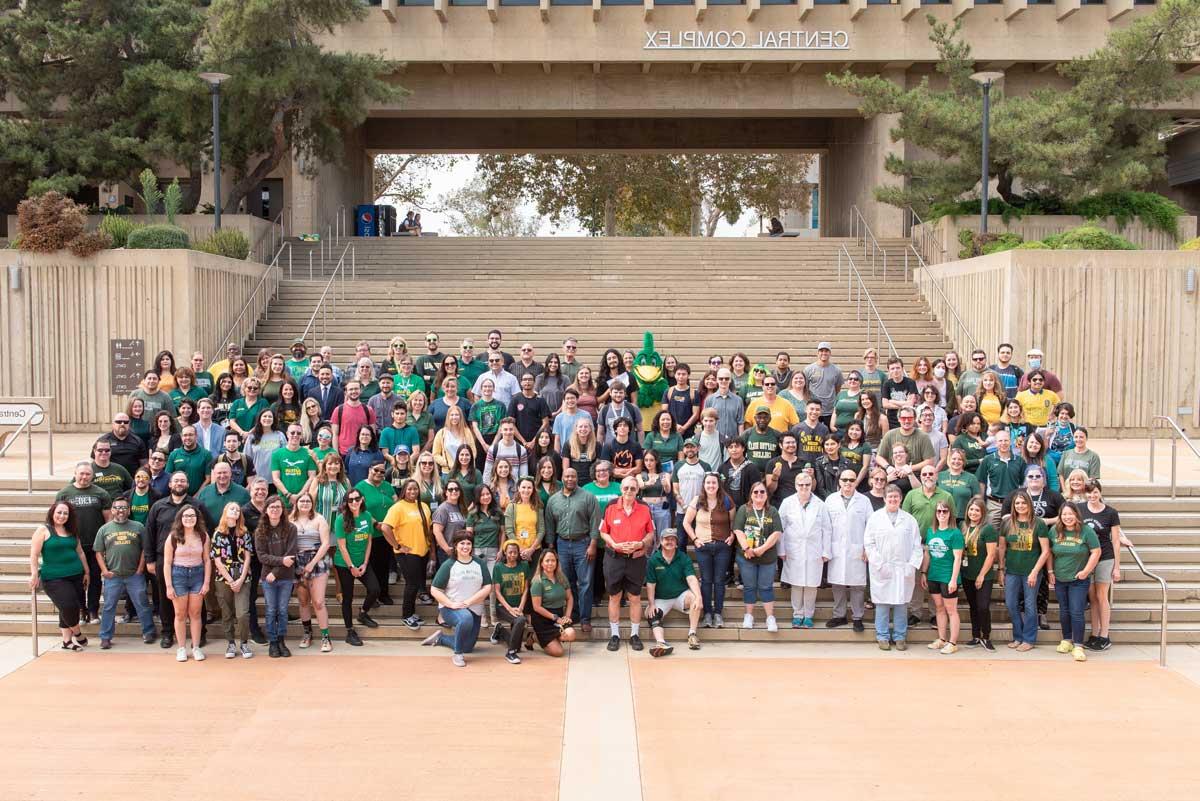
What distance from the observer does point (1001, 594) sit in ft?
37.4

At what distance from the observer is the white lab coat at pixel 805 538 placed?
10.6m

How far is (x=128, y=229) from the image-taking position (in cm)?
1908

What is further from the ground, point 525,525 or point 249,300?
point 249,300

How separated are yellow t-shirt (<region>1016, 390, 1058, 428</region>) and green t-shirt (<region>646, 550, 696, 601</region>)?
4660mm

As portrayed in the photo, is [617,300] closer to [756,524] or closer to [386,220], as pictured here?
[756,524]

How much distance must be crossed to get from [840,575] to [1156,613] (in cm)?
350

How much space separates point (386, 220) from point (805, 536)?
24468mm

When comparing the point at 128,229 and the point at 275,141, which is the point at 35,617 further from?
the point at 275,141

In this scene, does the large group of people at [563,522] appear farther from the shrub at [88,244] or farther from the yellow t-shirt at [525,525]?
the shrub at [88,244]

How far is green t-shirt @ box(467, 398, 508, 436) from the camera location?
11891 mm

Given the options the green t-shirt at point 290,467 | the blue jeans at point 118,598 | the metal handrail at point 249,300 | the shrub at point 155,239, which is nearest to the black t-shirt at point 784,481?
the green t-shirt at point 290,467

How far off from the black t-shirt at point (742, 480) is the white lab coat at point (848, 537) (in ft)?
2.64

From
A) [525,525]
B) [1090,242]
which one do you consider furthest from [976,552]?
[1090,242]

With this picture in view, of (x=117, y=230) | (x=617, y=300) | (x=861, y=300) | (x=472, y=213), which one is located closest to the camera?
(x=117, y=230)
